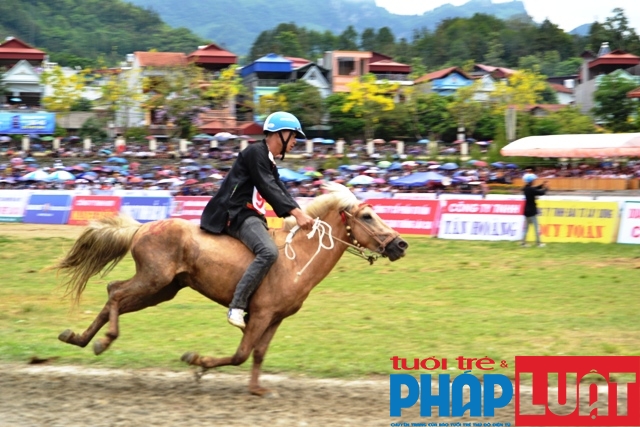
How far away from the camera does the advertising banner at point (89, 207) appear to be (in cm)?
2806

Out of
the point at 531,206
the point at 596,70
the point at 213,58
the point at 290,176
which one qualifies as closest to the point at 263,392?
the point at 531,206

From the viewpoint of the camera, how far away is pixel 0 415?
264 inches

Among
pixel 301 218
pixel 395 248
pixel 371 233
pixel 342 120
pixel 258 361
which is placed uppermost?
pixel 342 120

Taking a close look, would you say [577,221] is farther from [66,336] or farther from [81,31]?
[81,31]

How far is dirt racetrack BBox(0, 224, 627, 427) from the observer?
663cm

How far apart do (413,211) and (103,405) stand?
59.8ft

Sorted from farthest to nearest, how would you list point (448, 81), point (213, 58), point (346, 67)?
1. point (448, 81)
2. point (346, 67)
3. point (213, 58)

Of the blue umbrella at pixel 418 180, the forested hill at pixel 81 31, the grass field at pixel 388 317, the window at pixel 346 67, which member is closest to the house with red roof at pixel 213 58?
the window at pixel 346 67

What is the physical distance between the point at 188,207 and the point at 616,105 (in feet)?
157

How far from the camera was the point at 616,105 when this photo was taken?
6450cm

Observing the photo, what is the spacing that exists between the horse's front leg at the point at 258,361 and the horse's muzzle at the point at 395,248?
4.21ft

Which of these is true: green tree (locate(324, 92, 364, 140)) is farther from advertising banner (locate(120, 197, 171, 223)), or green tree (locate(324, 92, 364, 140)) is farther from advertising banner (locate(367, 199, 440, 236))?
advertising banner (locate(367, 199, 440, 236))

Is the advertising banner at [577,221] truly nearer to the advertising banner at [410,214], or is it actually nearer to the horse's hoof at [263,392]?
the advertising banner at [410,214]

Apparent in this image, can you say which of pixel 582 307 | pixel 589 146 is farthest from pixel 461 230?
pixel 589 146
